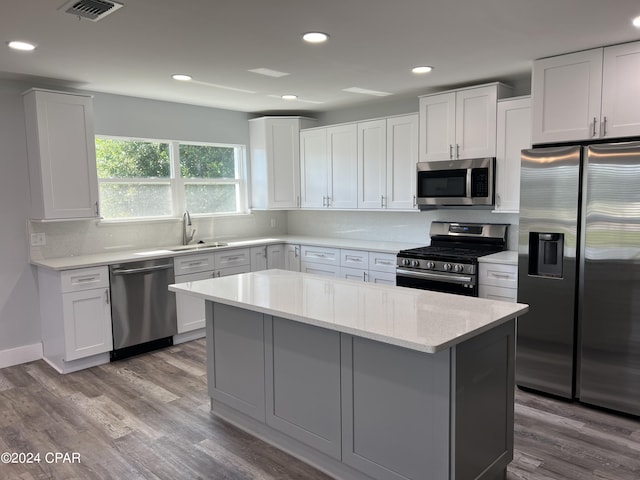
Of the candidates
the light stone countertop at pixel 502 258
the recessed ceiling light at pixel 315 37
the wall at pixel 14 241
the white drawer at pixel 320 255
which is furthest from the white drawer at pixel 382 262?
the wall at pixel 14 241

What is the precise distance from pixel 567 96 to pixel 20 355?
16.4 ft

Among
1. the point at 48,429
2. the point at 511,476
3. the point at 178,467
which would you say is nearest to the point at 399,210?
the point at 511,476

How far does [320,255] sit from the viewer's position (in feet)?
17.1

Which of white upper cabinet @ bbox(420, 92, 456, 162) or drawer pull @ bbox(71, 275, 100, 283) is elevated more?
white upper cabinet @ bbox(420, 92, 456, 162)

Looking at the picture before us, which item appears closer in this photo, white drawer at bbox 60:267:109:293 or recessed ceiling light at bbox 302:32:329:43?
recessed ceiling light at bbox 302:32:329:43

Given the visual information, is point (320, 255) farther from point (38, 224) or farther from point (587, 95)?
point (587, 95)

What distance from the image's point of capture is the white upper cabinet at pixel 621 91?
3037 mm

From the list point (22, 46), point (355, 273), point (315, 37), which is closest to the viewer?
point (315, 37)

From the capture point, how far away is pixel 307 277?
327 cm

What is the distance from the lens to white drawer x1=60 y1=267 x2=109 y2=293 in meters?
3.87

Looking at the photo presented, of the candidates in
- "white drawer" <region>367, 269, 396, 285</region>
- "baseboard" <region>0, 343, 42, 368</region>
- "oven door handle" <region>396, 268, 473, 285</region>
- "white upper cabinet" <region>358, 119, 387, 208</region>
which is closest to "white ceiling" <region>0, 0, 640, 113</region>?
"white upper cabinet" <region>358, 119, 387, 208</region>

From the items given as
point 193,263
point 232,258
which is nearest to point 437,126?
point 232,258

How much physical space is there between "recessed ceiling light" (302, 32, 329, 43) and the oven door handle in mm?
2161

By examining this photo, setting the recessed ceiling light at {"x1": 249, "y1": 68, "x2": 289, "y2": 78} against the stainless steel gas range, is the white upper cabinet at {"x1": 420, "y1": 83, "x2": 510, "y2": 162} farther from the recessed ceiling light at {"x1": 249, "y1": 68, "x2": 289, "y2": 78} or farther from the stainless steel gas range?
the recessed ceiling light at {"x1": 249, "y1": 68, "x2": 289, "y2": 78}
